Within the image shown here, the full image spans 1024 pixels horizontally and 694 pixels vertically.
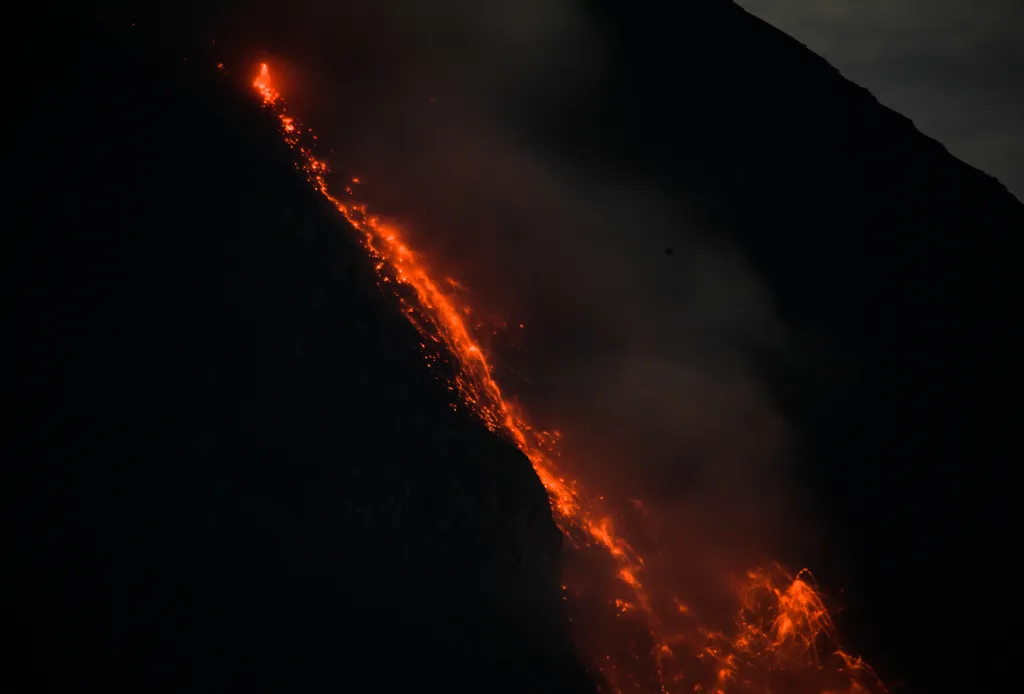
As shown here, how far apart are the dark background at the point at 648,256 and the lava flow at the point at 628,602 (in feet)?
3.30

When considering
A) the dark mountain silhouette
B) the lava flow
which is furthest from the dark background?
the lava flow

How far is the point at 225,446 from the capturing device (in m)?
12.8

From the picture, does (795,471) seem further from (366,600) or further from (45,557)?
(45,557)

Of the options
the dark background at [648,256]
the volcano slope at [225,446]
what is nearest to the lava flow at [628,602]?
the dark background at [648,256]

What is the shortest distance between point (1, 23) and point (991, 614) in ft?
93.1

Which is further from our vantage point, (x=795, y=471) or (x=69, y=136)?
(x=795, y=471)

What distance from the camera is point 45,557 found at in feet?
34.1

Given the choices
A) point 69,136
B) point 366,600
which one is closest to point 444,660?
point 366,600

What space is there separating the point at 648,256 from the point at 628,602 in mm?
11299

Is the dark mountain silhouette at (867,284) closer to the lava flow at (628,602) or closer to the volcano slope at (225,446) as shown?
the lava flow at (628,602)

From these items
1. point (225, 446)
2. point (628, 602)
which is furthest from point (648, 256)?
point (225, 446)

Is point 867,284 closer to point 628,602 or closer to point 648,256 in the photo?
point 648,256

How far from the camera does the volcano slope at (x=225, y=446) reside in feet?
35.6

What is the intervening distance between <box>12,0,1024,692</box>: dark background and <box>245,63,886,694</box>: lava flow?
101 cm
